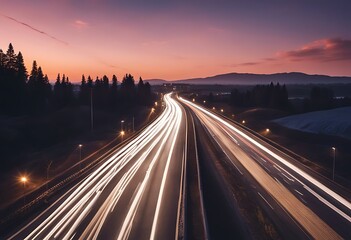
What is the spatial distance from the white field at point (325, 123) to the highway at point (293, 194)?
82.1 ft

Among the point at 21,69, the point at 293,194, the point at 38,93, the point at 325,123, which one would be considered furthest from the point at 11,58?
the point at 293,194

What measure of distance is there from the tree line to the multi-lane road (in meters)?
38.6

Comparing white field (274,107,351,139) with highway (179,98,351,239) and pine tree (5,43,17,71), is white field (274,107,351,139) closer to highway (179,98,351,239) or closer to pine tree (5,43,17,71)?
highway (179,98,351,239)

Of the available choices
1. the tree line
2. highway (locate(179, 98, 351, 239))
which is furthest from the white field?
the tree line

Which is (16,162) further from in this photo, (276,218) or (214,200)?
(276,218)

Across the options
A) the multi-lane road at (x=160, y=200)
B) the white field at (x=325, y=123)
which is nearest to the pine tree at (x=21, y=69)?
the multi-lane road at (x=160, y=200)

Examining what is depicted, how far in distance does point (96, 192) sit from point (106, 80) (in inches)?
5668

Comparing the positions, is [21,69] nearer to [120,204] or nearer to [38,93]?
[38,93]

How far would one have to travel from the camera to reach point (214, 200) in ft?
114

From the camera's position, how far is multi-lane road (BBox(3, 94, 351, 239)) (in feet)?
85.6

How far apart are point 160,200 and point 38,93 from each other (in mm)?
99986

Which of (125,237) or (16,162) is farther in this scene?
(16,162)

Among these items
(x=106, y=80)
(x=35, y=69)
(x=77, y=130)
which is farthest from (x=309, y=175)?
(x=106, y=80)

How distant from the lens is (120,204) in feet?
104
